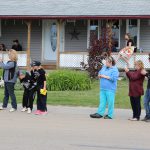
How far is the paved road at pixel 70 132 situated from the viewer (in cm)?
989

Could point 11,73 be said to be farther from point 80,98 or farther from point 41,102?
point 80,98

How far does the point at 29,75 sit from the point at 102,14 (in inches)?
470

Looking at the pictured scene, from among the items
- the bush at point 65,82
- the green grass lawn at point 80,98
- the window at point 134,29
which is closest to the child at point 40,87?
the green grass lawn at point 80,98

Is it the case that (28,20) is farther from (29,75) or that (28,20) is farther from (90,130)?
(90,130)

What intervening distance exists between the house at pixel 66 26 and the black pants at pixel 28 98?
440 inches

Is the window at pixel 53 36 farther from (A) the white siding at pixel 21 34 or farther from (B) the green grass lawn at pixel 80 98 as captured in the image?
(B) the green grass lawn at pixel 80 98

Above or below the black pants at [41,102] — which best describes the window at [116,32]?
above

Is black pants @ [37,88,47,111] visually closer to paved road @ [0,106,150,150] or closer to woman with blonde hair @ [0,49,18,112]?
paved road @ [0,106,150,150]

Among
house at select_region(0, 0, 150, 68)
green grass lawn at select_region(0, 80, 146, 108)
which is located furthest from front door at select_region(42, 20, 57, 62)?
green grass lawn at select_region(0, 80, 146, 108)

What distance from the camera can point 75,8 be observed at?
27016mm

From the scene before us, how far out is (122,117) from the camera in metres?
13.6

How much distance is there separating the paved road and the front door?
14.0 m

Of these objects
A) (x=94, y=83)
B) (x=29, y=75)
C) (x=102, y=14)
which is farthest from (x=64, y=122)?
(x=102, y=14)

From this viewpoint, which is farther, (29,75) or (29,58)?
(29,58)
